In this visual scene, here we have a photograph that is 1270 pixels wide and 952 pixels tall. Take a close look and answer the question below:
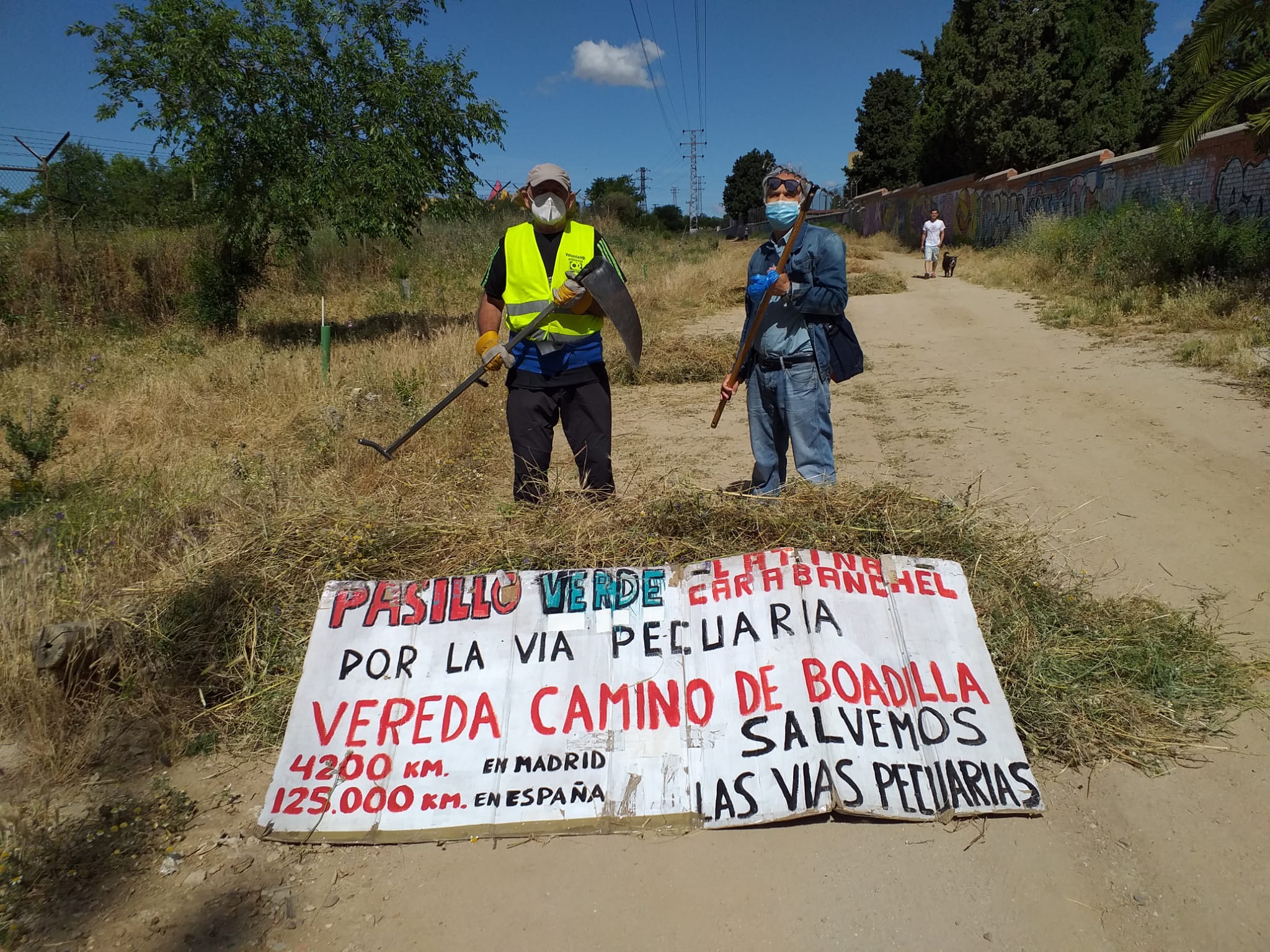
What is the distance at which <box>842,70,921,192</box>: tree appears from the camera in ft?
161

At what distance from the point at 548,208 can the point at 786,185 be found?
3.67ft

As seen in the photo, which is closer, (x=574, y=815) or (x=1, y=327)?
(x=574, y=815)

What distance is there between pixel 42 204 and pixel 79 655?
16061 millimetres

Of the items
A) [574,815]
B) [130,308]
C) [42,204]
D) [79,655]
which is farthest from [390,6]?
[574,815]

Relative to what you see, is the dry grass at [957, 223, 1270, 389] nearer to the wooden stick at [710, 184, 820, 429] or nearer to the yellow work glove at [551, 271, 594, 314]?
the wooden stick at [710, 184, 820, 429]

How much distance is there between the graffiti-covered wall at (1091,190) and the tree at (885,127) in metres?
12.5

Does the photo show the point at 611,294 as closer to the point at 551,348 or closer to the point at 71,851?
the point at 551,348

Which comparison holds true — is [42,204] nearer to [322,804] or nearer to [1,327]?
[1,327]

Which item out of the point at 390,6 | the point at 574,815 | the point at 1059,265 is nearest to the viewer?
the point at 574,815

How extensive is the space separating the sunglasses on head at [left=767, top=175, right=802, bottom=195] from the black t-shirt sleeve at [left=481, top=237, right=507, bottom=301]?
1305 mm

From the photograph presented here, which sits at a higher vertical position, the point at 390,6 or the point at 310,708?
the point at 390,6

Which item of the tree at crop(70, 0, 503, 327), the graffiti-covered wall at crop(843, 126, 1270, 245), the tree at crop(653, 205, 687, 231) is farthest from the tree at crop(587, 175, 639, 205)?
the tree at crop(70, 0, 503, 327)

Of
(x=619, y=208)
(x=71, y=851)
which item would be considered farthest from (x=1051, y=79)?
(x=71, y=851)

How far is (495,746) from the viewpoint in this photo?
2549mm
